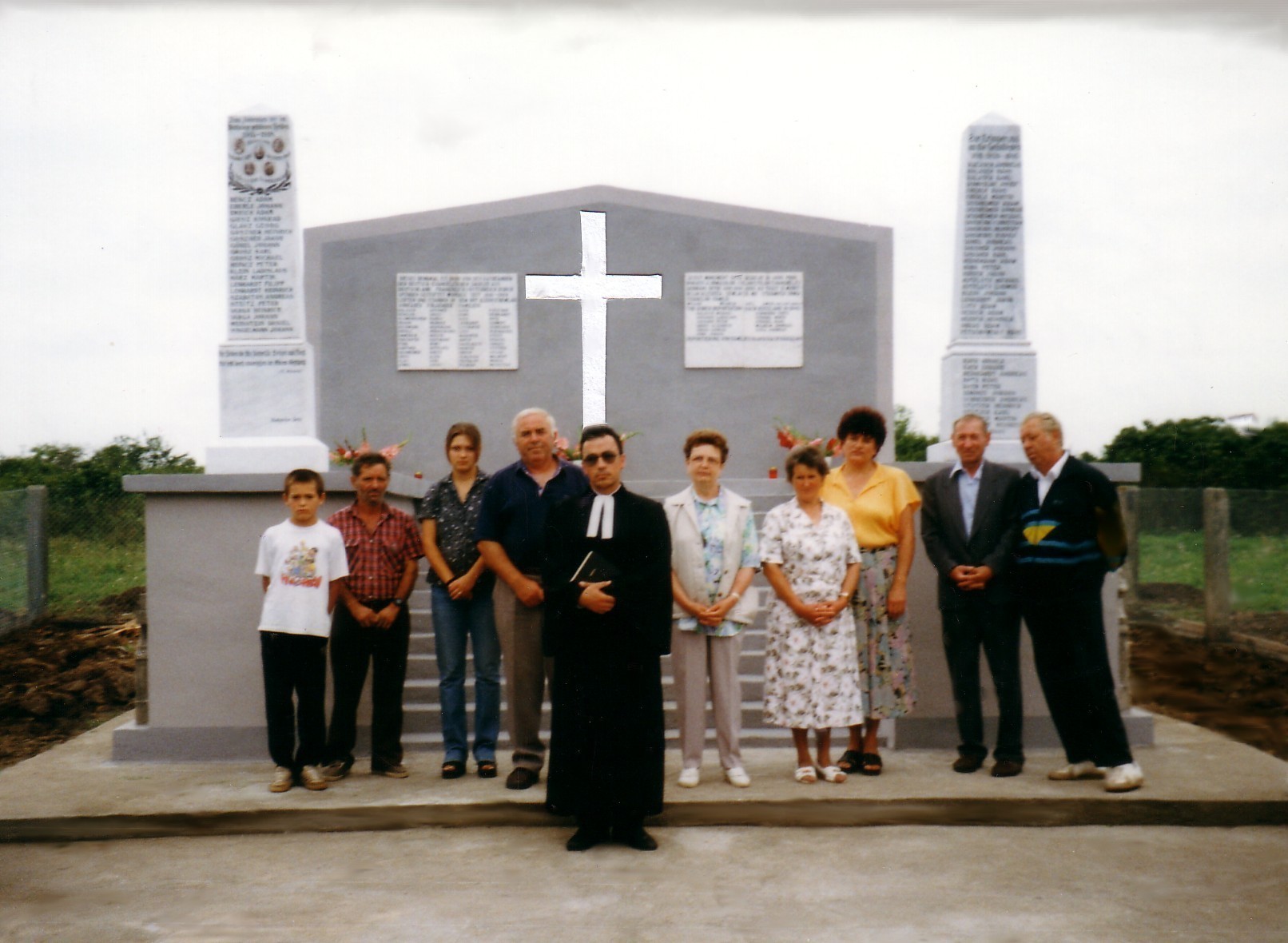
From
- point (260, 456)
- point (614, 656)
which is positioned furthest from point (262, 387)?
point (614, 656)

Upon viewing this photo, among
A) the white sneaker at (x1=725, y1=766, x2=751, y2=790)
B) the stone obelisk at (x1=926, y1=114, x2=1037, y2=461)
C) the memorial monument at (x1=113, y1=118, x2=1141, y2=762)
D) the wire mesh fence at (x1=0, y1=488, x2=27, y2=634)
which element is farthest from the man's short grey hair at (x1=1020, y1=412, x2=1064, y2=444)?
the wire mesh fence at (x1=0, y1=488, x2=27, y2=634)

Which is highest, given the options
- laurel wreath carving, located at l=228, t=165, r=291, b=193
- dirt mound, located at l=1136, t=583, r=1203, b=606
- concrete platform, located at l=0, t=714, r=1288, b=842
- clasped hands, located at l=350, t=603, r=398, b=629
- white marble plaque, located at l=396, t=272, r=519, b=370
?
laurel wreath carving, located at l=228, t=165, r=291, b=193

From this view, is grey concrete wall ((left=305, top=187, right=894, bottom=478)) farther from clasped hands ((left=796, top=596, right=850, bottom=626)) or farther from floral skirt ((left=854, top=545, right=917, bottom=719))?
clasped hands ((left=796, top=596, right=850, bottom=626))

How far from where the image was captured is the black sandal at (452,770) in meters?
6.03

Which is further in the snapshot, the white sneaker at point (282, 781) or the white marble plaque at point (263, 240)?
the white marble plaque at point (263, 240)

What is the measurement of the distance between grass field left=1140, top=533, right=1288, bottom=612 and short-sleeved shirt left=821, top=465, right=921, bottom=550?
6.25m

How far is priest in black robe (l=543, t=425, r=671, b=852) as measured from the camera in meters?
5.11

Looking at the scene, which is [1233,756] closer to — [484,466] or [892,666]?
[892,666]

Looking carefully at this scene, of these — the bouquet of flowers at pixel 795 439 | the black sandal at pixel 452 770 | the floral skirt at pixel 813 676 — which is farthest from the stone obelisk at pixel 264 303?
the bouquet of flowers at pixel 795 439

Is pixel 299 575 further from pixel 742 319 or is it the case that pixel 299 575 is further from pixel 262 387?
pixel 742 319

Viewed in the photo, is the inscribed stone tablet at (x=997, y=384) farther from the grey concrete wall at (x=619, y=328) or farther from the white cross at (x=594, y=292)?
the grey concrete wall at (x=619, y=328)

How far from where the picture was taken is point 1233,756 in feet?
21.2

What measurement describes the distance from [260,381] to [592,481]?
2.92 meters

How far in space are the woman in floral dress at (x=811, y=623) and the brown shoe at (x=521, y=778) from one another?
1217mm
